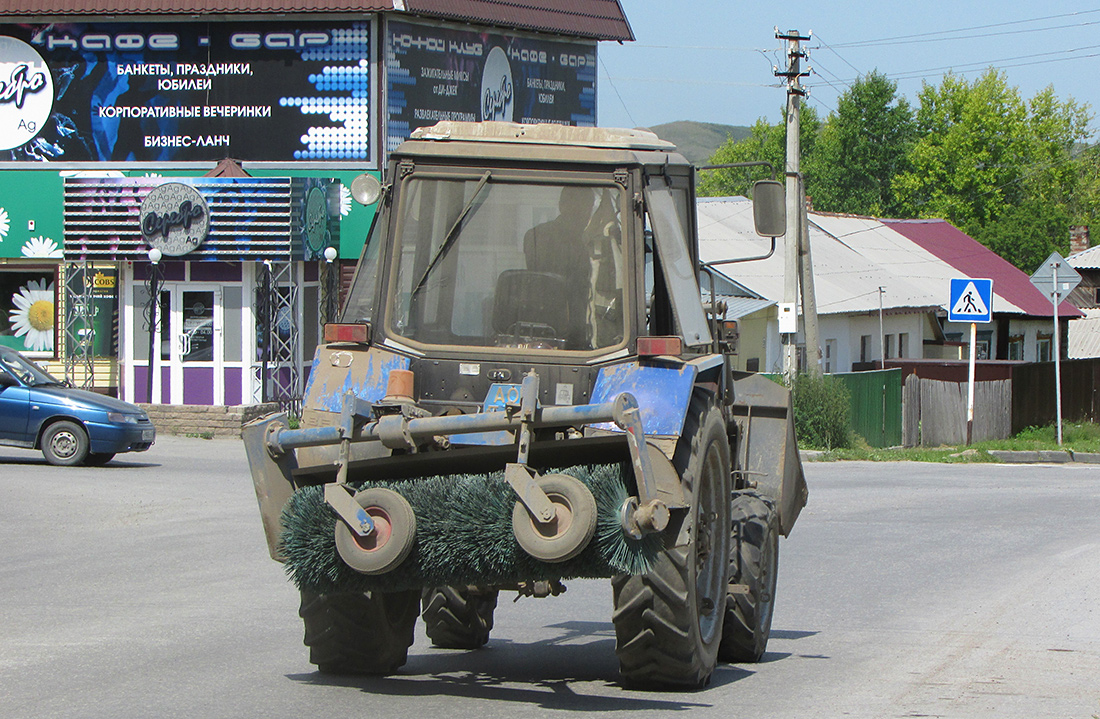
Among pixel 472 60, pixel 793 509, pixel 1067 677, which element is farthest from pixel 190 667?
pixel 472 60

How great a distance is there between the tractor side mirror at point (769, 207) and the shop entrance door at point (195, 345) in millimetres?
23094

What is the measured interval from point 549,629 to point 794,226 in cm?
2014

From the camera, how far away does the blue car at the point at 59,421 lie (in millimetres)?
20828

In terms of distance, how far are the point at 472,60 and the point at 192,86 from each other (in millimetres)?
6182

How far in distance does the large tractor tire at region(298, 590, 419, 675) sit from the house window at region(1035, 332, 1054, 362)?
5722cm

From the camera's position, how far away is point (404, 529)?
6.19 metres

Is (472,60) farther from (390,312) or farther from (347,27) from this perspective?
(390,312)

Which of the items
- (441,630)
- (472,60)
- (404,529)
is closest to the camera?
(404,529)

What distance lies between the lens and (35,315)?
31.9m

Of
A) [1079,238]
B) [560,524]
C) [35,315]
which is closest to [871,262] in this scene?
[35,315]

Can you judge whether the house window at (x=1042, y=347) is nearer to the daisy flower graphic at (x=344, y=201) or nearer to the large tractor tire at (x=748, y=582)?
the daisy flower graphic at (x=344, y=201)

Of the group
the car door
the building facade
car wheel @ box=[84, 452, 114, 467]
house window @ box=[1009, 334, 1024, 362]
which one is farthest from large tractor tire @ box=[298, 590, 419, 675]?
house window @ box=[1009, 334, 1024, 362]

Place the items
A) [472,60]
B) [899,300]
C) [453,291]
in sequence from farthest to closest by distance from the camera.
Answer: [899,300] < [472,60] < [453,291]

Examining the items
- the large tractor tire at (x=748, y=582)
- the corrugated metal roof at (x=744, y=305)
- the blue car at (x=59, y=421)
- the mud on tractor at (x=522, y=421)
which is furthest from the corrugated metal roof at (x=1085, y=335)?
the mud on tractor at (x=522, y=421)
